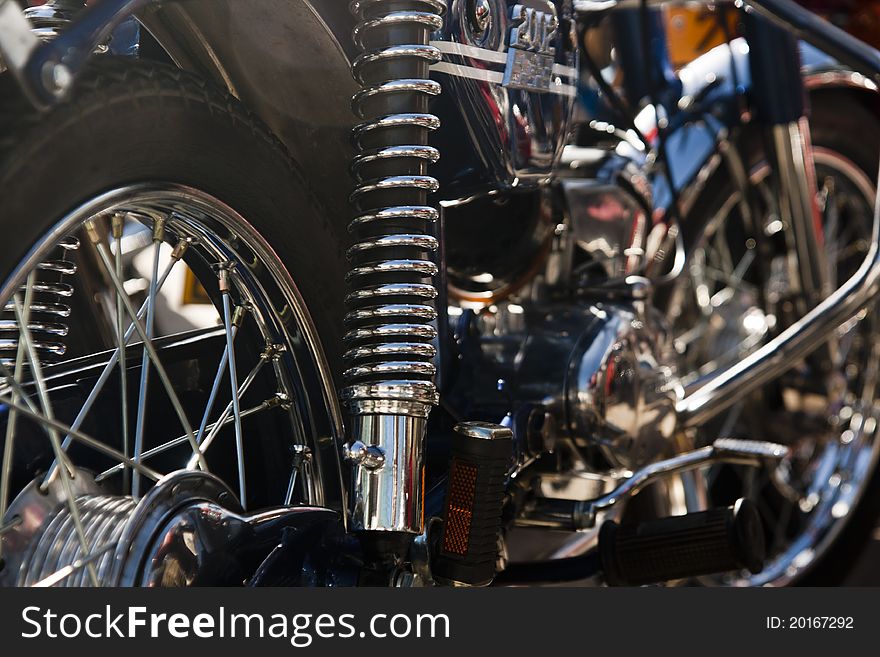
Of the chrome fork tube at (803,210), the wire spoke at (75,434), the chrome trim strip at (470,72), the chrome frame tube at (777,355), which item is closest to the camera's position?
the wire spoke at (75,434)

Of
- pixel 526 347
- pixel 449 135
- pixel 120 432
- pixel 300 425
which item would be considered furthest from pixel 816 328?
pixel 120 432

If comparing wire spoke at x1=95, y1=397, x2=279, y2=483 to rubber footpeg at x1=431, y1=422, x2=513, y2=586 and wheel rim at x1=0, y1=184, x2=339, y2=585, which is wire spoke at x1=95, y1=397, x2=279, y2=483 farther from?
rubber footpeg at x1=431, y1=422, x2=513, y2=586

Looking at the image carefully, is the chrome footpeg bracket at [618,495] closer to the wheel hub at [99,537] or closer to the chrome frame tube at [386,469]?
the chrome frame tube at [386,469]

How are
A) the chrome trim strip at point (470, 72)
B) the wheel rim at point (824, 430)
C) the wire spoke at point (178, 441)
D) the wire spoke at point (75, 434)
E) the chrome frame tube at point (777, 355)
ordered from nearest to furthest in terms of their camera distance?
the wire spoke at point (75, 434)
the wire spoke at point (178, 441)
the chrome trim strip at point (470, 72)
the chrome frame tube at point (777, 355)
the wheel rim at point (824, 430)

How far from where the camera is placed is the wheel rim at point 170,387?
105 centimetres

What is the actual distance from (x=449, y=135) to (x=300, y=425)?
1.35 ft

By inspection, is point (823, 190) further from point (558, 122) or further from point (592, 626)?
point (592, 626)

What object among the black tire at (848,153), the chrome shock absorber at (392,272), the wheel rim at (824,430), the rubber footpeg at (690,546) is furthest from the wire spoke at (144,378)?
the black tire at (848,153)

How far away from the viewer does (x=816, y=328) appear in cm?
179

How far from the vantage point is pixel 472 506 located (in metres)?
1.18

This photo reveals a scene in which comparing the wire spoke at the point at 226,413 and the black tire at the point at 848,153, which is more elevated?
the black tire at the point at 848,153

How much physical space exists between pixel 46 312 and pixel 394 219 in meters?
0.36

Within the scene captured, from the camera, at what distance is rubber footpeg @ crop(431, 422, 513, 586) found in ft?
3.89

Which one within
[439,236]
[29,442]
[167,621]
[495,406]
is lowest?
[167,621]
